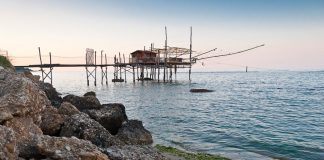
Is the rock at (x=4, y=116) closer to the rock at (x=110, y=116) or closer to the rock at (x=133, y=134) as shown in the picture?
the rock at (x=133, y=134)

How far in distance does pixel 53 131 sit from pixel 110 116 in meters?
4.33

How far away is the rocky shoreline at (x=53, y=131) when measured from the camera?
24.6 feet

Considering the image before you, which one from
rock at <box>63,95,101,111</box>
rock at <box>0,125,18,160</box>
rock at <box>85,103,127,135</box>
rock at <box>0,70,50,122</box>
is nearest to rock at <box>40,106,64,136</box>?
rock at <box>0,70,50,122</box>

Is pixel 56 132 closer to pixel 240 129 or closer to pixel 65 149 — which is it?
pixel 65 149

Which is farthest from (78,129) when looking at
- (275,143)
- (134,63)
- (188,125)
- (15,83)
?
(134,63)

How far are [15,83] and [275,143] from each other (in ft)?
44.9

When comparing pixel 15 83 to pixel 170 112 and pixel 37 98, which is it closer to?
pixel 37 98

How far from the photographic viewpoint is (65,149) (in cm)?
757

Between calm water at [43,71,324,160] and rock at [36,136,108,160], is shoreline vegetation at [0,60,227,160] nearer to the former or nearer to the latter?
rock at [36,136,108,160]

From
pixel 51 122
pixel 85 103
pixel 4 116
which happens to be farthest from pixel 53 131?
pixel 85 103

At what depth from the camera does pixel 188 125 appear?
24.3 meters

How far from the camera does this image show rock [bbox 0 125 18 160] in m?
6.55

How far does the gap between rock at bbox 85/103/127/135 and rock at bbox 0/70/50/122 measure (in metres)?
4.91

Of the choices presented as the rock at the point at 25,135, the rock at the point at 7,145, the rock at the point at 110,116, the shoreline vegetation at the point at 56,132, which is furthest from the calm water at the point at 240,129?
the rock at the point at 7,145
